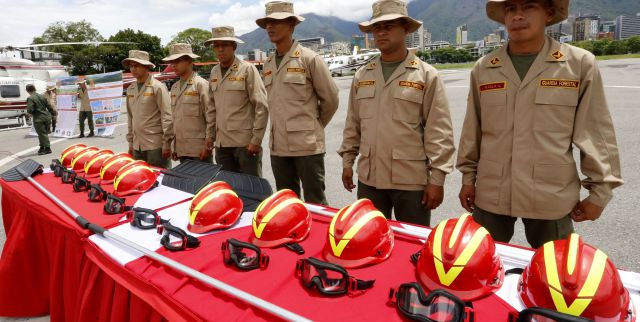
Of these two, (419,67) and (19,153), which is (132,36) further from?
(419,67)

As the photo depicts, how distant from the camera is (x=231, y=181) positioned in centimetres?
248

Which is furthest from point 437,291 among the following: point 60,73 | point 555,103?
point 60,73

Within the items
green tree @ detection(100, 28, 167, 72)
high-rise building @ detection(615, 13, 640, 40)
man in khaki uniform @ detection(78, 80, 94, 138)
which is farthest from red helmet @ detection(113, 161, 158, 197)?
high-rise building @ detection(615, 13, 640, 40)

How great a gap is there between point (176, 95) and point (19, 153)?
8139mm

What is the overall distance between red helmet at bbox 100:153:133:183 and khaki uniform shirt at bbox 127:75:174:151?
146 centimetres

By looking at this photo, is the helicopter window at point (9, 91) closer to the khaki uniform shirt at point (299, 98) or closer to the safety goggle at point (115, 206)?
the khaki uniform shirt at point (299, 98)

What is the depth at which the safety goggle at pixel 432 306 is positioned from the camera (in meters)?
1.05

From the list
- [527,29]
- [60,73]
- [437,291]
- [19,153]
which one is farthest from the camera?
[60,73]

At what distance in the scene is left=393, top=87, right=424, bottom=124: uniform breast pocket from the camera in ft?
7.57

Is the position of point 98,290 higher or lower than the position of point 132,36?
lower

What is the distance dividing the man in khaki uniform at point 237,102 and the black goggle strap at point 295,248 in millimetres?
2141

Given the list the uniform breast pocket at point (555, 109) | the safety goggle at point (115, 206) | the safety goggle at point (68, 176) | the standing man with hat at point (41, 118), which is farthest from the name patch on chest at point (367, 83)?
the standing man with hat at point (41, 118)

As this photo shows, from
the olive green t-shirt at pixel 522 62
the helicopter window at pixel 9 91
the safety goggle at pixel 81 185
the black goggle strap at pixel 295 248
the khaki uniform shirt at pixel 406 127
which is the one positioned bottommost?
the black goggle strap at pixel 295 248

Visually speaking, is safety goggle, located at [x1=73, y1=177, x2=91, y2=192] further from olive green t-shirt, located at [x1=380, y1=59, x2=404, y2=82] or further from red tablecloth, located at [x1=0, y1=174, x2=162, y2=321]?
olive green t-shirt, located at [x1=380, y1=59, x2=404, y2=82]
